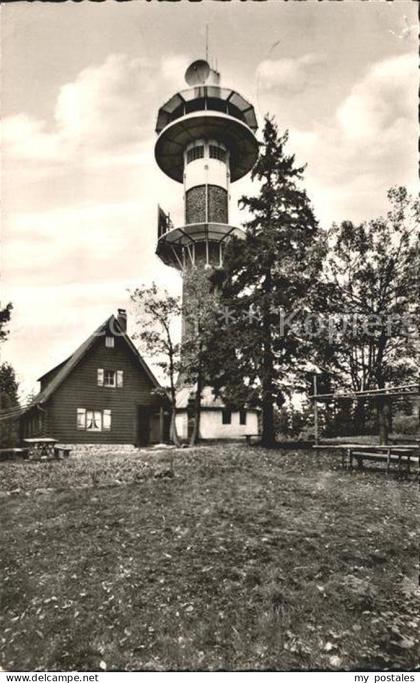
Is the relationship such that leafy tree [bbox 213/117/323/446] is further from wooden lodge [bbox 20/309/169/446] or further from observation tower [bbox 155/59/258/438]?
observation tower [bbox 155/59/258/438]

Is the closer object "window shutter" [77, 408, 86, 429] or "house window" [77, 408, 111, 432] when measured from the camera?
"window shutter" [77, 408, 86, 429]

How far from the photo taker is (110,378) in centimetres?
2936

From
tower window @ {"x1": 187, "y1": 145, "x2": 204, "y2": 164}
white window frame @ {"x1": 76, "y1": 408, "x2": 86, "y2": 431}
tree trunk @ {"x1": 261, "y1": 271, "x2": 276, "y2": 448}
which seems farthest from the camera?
tower window @ {"x1": 187, "y1": 145, "x2": 204, "y2": 164}

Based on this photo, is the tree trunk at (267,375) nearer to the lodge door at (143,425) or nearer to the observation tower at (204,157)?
the lodge door at (143,425)

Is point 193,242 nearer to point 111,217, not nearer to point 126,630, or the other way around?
point 111,217

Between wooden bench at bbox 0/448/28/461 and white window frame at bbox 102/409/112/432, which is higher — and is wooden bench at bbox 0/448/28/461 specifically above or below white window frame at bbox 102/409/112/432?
below

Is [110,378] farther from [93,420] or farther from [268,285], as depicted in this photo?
[268,285]

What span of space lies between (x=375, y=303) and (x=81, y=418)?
17.4 m

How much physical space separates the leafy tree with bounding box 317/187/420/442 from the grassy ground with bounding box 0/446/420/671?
1393 cm

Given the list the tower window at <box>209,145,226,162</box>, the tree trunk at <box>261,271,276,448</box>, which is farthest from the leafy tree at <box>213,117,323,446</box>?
the tower window at <box>209,145,226,162</box>

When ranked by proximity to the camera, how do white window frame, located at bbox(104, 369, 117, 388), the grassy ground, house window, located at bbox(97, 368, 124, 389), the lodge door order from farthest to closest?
the lodge door → white window frame, located at bbox(104, 369, 117, 388) → house window, located at bbox(97, 368, 124, 389) → the grassy ground

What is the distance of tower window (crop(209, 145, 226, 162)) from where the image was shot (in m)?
39.9

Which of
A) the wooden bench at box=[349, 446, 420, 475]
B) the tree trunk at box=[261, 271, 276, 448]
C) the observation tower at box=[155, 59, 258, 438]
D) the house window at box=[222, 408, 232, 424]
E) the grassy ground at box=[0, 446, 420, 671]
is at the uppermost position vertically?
the observation tower at box=[155, 59, 258, 438]

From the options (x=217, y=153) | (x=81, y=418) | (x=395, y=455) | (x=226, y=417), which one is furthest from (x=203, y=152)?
(x=395, y=455)
